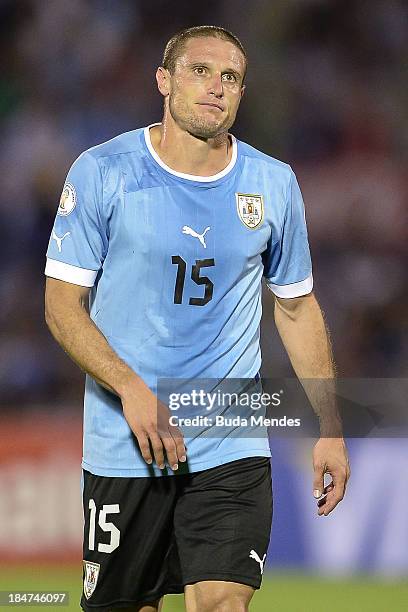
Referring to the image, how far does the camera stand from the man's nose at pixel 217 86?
418 centimetres

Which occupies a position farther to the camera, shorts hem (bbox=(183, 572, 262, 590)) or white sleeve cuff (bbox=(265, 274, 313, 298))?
white sleeve cuff (bbox=(265, 274, 313, 298))

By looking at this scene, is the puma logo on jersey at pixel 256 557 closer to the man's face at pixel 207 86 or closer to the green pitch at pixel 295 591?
the man's face at pixel 207 86

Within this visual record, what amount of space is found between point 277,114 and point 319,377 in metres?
5.77

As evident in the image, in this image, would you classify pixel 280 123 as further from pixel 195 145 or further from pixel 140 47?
pixel 195 145

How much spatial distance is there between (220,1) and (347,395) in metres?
3.97

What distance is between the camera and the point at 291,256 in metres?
4.46

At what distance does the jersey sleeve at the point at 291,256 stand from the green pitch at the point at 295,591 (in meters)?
2.47

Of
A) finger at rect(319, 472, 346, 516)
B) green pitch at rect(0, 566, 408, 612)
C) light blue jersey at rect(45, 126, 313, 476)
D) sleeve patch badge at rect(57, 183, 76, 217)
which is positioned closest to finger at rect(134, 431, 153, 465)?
light blue jersey at rect(45, 126, 313, 476)

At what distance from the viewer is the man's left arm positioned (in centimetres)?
411

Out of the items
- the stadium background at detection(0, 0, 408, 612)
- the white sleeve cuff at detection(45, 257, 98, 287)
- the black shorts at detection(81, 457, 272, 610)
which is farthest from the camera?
the stadium background at detection(0, 0, 408, 612)

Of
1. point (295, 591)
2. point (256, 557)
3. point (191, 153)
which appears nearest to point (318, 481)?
point (256, 557)

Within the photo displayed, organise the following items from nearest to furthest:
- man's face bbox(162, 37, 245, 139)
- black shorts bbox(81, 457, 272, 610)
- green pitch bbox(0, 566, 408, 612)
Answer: black shorts bbox(81, 457, 272, 610) → man's face bbox(162, 37, 245, 139) → green pitch bbox(0, 566, 408, 612)

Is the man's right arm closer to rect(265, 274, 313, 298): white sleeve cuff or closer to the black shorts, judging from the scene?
the black shorts

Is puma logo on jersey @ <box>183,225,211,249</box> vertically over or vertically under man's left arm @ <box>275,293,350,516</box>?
over
